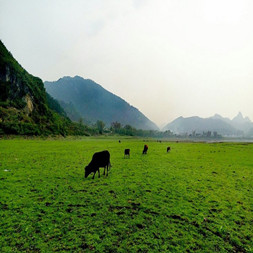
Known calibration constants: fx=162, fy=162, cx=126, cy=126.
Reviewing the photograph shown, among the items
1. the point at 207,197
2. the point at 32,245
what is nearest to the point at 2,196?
the point at 32,245

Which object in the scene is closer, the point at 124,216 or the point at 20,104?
the point at 124,216

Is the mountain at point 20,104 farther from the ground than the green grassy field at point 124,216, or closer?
farther from the ground

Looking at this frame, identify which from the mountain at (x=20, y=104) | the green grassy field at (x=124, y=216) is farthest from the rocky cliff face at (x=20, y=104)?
the green grassy field at (x=124, y=216)

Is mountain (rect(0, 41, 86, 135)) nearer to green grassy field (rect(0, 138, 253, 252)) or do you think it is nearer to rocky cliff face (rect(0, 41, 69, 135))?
rocky cliff face (rect(0, 41, 69, 135))


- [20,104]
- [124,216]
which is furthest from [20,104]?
[124,216]

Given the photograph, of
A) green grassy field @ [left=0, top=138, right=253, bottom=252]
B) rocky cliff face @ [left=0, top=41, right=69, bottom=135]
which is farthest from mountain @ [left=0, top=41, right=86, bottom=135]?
green grassy field @ [left=0, top=138, right=253, bottom=252]

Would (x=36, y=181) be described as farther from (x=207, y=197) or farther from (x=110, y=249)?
(x=207, y=197)

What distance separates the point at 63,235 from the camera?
20.1ft

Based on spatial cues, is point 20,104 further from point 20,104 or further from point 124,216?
point 124,216

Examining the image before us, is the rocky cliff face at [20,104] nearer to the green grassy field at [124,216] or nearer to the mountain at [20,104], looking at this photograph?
the mountain at [20,104]

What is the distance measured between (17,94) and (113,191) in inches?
5562

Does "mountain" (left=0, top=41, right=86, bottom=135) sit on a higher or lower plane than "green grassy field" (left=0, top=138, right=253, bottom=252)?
higher

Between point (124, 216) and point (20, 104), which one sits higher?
point (20, 104)

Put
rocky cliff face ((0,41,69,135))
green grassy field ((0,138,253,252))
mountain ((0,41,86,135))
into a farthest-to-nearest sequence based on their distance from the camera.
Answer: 1. rocky cliff face ((0,41,69,135))
2. mountain ((0,41,86,135))
3. green grassy field ((0,138,253,252))
